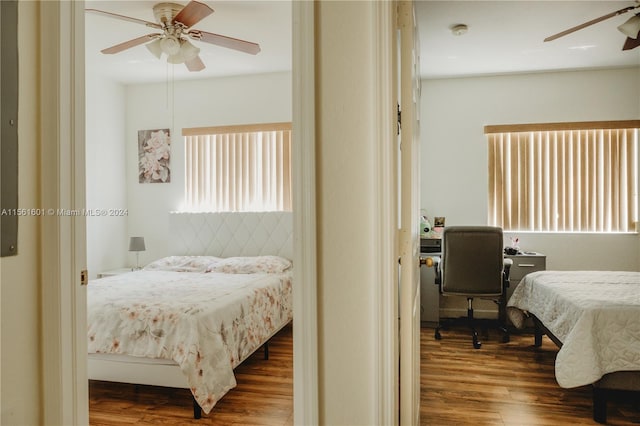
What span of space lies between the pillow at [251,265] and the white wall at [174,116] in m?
1.11

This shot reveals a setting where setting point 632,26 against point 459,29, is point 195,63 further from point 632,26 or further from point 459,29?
point 632,26

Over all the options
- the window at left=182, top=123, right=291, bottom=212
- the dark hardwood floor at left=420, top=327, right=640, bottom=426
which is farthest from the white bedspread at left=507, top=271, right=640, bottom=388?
the window at left=182, top=123, right=291, bottom=212

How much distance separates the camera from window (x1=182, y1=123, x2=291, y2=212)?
4996 millimetres

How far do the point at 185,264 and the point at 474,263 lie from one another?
280 cm

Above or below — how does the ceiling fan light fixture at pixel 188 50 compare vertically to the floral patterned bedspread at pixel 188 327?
above

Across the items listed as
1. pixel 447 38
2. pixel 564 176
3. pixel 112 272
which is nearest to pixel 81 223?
pixel 447 38

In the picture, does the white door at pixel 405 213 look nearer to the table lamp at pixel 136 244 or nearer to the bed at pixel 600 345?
the bed at pixel 600 345

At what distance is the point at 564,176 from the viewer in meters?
4.88

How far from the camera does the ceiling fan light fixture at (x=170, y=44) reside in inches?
123

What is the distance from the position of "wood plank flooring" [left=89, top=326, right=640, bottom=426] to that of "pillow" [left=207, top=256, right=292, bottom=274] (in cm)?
88

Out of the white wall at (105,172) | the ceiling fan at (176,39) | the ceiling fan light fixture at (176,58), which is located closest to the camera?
the ceiling fan at (176,39)

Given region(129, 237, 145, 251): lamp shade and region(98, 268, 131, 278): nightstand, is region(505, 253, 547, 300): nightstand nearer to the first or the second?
region(129, 237, 145, 251): lamp shade

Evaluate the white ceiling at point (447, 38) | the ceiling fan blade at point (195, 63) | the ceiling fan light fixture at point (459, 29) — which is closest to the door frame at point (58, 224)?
the white ceiling at point (447, 38)

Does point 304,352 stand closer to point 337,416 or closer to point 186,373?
point 337,416
